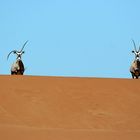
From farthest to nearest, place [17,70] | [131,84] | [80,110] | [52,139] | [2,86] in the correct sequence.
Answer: [17,70], [131,84], [2,86], [80,110], [52,139]

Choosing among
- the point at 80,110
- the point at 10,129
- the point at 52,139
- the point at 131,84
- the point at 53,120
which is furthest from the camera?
the point at 131,84

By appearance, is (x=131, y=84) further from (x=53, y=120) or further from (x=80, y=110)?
(x=53, y=120)

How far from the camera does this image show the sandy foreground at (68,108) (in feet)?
39.7

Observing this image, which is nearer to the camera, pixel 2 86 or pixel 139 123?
pixel 139 123

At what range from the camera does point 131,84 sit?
17.3 m

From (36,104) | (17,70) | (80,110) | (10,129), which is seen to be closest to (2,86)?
(36,104)

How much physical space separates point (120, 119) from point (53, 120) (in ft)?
6.57

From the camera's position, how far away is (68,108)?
48.0ft

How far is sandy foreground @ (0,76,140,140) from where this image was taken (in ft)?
39.7

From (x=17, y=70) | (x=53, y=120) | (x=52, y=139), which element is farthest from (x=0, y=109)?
(x=17, y=70)

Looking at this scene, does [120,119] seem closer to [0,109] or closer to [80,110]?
[80,110]

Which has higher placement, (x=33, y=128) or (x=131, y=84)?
(x=131, y=84)

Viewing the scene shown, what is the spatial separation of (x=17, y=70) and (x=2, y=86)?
7495 millimetres

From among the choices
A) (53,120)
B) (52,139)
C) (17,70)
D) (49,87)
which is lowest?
(52,139)
